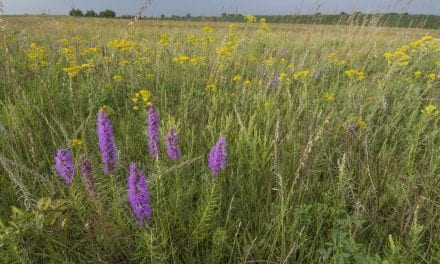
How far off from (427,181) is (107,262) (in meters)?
1.71

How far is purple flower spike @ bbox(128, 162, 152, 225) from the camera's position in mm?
1334

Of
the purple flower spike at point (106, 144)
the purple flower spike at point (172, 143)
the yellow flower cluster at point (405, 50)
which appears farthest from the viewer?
the yellow flower cluster at point (405, 50)

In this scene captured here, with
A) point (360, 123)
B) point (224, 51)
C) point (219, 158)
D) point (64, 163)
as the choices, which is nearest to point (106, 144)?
point (64, 163)

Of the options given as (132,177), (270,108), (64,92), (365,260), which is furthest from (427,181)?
(64,92)

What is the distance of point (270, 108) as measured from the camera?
2666 mm

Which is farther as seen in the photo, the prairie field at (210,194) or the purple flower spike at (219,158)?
the purple flower spike at (219,158)

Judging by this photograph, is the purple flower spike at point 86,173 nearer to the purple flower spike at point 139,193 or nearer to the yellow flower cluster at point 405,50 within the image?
the purple flower spike at point 139,193

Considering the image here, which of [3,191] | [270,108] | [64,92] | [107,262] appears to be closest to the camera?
[107,262]

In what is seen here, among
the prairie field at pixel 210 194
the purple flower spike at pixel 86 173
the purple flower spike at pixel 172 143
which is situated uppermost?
the purple flower spike at pixel 86 173

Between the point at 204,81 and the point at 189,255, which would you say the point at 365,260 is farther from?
the point at 204,81

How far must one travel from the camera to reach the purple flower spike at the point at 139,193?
4.38ft

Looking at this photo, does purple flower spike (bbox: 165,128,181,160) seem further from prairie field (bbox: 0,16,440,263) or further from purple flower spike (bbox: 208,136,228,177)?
purple flower spike (bbox: 208,136,228,177)

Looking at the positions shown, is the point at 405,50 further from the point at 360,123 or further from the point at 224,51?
the point at 360,123

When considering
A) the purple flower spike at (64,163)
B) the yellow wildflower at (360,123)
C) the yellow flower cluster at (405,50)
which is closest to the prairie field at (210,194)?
the purple flower spike at (64,163)
